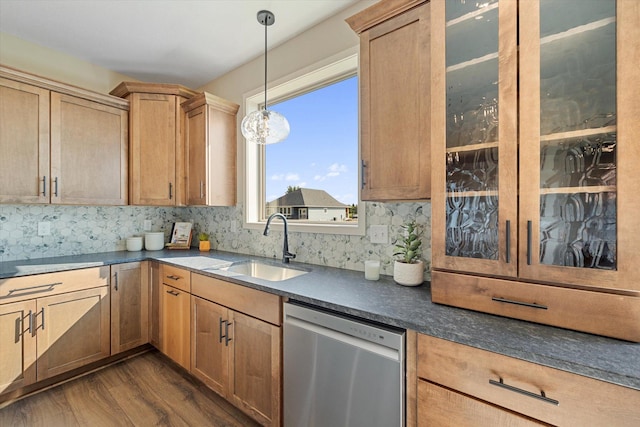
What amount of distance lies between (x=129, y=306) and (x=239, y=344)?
133 centimetres

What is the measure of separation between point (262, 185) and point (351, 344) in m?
1.94

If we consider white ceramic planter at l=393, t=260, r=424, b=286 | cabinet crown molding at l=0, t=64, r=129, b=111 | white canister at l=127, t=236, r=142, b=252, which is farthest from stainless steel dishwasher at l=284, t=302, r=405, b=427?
cabinet crown molding at l=0, t=64, r=129, b=111

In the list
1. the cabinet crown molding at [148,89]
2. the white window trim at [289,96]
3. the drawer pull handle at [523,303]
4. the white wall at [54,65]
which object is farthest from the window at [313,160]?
the white wall at [54,65]

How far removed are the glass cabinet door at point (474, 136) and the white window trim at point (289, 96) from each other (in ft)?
2.15

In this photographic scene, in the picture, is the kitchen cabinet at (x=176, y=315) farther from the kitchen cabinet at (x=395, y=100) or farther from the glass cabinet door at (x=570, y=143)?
the glass cabinet door at (x=570, y=143)

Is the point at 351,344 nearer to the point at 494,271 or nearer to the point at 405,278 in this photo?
the point at 405,278

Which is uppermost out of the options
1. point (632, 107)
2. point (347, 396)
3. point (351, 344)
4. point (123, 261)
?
point (632, 107)

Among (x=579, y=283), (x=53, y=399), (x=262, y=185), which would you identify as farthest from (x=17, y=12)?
(x=579, y=283)

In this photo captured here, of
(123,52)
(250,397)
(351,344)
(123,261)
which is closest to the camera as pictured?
(351,344)

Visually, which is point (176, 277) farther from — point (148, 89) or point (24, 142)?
point (148, 89)

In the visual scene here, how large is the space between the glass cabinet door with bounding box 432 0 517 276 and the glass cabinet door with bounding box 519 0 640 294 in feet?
0.16

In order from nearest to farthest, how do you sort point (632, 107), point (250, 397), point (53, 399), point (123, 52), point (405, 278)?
1. point (632, 107)
2. point (405, 278)
3. point (250, 397)
4. point (53, 399)
5. point (123, 52)

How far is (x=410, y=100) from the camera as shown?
4.65 ft

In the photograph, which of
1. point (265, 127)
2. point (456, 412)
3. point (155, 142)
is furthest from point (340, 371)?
point (155, 142)
